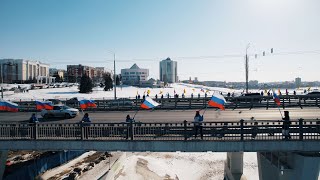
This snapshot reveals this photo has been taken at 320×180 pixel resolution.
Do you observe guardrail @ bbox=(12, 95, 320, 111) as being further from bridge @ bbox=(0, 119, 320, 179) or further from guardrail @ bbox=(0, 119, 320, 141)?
guardrail @ bbox=(0, 119, 320, 141)

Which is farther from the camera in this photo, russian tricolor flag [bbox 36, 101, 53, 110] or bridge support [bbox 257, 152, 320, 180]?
russian tricolor flag [bbox 36, 101, 53, 110]

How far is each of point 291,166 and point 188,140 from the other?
5255mm

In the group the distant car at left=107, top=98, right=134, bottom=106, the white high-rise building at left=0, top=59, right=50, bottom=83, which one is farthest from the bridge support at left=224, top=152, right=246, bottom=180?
the white high-rise building at left=0, top=59, right=50, bottom=83

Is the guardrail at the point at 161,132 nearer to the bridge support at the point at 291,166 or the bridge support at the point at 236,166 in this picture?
the bridge support at the point at 291,166

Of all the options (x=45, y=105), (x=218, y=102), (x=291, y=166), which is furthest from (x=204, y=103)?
(x=291, y=166)

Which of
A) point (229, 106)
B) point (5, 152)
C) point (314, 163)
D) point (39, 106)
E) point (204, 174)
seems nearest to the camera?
point (314, 163)

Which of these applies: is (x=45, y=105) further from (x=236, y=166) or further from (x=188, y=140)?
(x=236, y=166)

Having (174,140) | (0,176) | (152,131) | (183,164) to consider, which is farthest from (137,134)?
(183,164)

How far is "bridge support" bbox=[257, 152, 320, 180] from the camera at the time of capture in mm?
13656

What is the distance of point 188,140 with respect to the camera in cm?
1417

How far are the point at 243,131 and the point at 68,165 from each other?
70.2 feet

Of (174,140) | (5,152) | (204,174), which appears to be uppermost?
(174,140)

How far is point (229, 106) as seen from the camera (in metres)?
32.2

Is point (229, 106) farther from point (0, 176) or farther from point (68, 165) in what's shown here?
point (0, 176)
